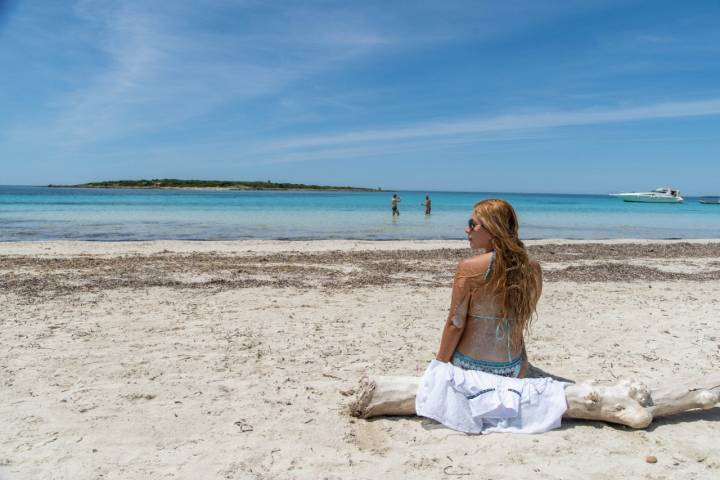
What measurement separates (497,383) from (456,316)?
61 cm

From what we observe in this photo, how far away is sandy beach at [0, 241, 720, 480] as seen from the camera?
373 centimetres

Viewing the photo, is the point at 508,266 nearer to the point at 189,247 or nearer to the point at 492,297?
the point at 492,297

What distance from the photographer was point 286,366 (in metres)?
5.72

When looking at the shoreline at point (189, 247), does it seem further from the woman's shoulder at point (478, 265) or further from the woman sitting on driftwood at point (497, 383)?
the woman's shoulder at point (478, 265)

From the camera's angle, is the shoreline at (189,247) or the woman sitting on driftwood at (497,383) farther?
the shoreline at (189,247)

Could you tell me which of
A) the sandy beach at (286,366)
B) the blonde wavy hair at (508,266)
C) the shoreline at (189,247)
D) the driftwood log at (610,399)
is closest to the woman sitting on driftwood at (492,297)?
the blonde wavy hair at (508,266)

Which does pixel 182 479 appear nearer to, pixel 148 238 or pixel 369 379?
pixel 369 379

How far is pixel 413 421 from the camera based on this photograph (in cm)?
437

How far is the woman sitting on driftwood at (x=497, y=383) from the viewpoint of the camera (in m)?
4.09

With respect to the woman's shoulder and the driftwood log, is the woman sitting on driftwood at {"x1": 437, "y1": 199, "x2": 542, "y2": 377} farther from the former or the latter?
the driftwood log

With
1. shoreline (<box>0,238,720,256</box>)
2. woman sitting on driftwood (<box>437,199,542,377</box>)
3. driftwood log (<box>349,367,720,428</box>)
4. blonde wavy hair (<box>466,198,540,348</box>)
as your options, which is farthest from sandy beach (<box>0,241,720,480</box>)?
shoreline (<box>0,238,720,256</box>)

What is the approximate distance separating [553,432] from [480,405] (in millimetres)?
601

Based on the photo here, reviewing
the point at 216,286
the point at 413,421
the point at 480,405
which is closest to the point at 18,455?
the point at 413,421

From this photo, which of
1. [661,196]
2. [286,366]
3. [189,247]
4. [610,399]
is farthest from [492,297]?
[661,196]
